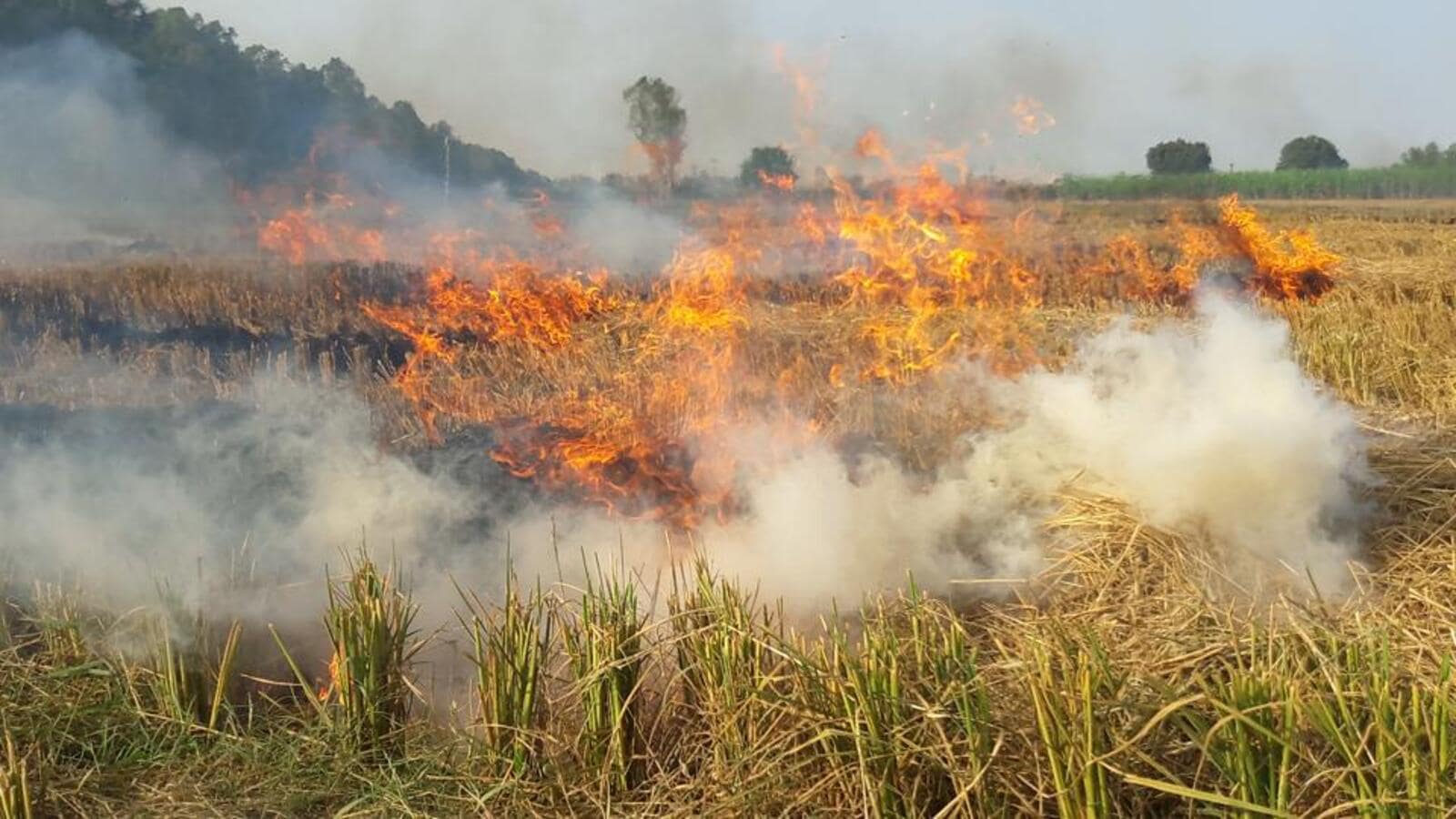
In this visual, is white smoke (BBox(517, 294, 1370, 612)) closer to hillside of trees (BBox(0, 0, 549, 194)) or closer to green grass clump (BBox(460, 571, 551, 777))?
green grass clump (BBox(460, 571, 551, 777))

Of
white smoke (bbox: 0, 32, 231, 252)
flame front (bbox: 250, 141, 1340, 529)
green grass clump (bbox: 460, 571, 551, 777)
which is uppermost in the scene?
white smoke (bbox: 0, 32, 231, 252)

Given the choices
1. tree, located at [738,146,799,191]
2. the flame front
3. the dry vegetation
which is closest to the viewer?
the dry vegetation

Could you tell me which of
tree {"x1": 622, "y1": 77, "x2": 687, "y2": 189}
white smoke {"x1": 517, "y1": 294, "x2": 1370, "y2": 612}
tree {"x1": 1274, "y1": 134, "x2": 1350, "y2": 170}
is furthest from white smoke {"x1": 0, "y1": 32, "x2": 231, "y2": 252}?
tree {"x1": 1274, "y1": 134, "x2": 1350, "y2": 170}

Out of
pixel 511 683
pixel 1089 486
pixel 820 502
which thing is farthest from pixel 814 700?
pixel 1089 486

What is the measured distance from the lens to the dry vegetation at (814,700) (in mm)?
2627

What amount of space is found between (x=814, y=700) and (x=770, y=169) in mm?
11515

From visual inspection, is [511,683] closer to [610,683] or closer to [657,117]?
[610,683]

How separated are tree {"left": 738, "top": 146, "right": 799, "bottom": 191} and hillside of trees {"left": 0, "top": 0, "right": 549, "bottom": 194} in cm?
578

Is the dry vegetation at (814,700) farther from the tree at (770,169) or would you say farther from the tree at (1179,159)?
the tree at (1179,159)

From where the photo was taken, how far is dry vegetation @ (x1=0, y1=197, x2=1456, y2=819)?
2.63m

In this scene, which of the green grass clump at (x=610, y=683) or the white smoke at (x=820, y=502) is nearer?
the green grass clump at (x=610, y=683)

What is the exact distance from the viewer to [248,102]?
19156 mm

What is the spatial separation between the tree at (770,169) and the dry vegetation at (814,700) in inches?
295

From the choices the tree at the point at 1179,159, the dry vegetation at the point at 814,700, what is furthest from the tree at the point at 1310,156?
the dry vegetation at the point at 814,700
